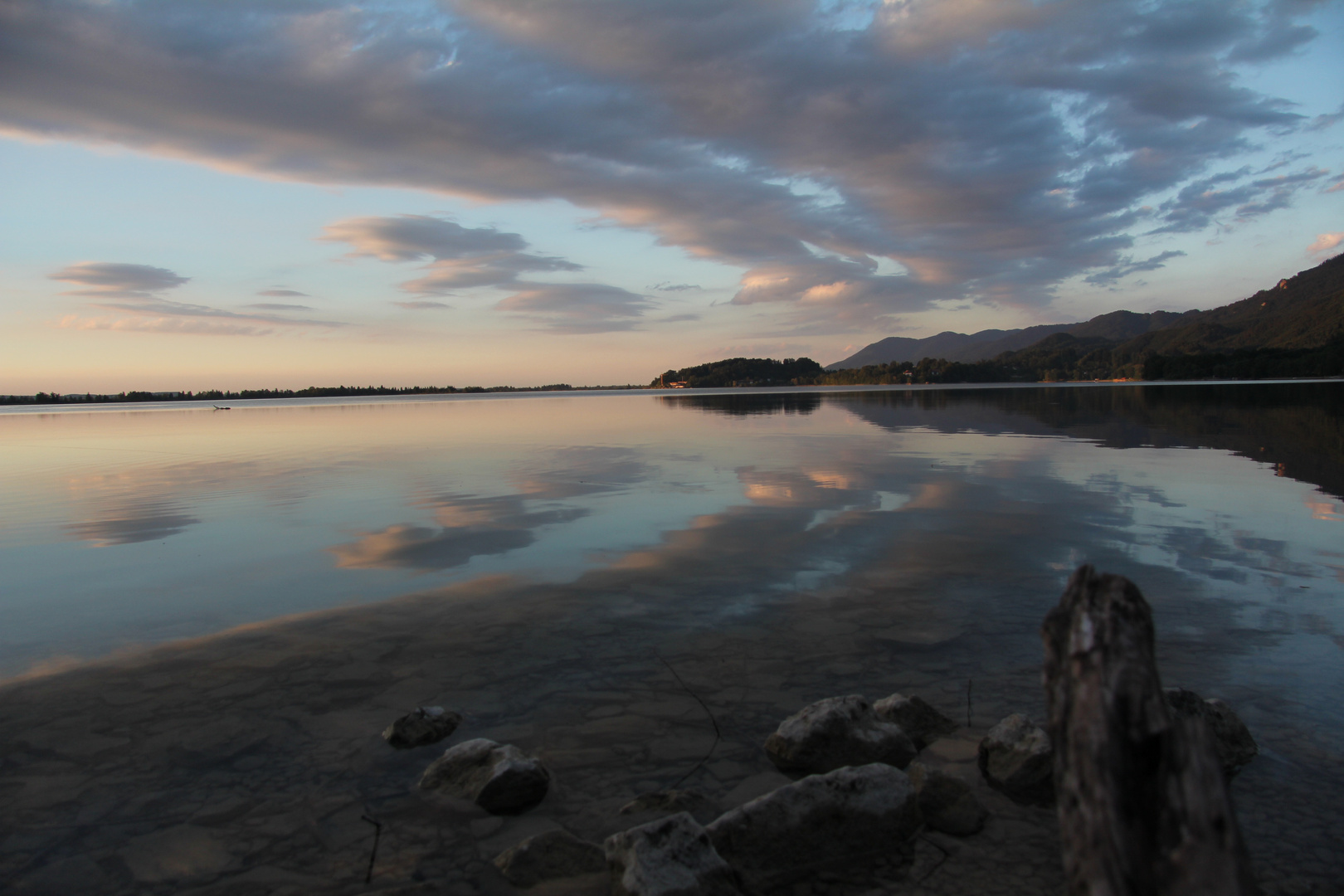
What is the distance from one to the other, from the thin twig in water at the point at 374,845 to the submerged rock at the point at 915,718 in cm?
324

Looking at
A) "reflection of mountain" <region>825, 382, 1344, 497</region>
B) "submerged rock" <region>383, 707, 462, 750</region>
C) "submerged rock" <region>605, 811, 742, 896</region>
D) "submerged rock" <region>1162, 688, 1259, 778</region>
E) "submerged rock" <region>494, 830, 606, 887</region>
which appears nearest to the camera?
"submerged rock" <region>605, 811, 742, 896</region>

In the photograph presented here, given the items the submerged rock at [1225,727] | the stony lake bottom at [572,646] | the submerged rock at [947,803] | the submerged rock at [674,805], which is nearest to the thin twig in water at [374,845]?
Answer: the stony lake bottom at [572,646]

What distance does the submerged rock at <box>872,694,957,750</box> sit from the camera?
202 inches

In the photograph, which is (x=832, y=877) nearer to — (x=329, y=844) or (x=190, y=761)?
(x=329, y=844)

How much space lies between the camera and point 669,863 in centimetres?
346

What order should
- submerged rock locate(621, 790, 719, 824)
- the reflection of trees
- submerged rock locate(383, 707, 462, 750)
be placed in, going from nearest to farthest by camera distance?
submerged rock locate(621, 790, 719, 824), submerged rock locate(383, 707, 462, 750), the reflection of trees

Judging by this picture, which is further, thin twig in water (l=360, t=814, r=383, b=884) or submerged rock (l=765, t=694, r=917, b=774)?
submerged rock (l=765, t=694, r=917, b=774)

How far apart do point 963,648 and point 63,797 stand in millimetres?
6800

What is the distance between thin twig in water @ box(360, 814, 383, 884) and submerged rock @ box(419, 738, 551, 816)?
36cm

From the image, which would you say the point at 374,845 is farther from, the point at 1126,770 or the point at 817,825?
the point at 1126,770

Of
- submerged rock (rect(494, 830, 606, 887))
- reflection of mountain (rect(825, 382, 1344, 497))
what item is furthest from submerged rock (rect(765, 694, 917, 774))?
reflection of mountain (rect(825, 382, 1344, 497))

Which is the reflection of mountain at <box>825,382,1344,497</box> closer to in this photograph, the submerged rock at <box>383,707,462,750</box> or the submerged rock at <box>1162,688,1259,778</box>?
the submerged rock at <box>1162,688,1259,778</box>

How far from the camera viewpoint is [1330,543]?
1008 centimetres

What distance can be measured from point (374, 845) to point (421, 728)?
1.13 m
